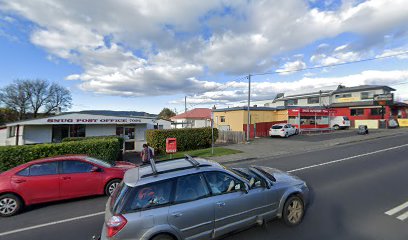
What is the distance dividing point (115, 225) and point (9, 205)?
186 inches

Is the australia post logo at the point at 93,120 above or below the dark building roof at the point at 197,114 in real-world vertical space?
below

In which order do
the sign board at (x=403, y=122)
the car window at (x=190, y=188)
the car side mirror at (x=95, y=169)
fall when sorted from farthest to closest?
1. the sign board at (x=403, y=122)
2. the car side mirror at (x=95, y=169)
3. the car window at (x=190, y=188)

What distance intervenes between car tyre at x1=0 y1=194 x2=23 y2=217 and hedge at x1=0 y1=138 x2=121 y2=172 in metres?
3.12

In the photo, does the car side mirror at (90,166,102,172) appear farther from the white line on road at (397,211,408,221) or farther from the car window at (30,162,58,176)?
the white line on road at (397,211,408,221)

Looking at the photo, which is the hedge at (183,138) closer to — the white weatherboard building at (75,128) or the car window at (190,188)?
the white weatherboard building at (75,128)

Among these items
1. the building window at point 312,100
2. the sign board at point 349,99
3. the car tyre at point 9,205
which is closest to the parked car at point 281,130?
the sign board at point 349,99

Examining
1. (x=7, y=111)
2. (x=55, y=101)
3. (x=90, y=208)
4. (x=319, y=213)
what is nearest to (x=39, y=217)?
(x=90, y=208)

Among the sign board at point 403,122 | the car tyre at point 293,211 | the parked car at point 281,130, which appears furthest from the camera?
the sign board at point 403,122

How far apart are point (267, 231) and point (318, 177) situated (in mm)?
4660

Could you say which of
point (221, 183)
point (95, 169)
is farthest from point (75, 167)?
point (221, 183)

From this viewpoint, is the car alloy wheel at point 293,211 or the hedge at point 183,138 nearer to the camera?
the car alloy wheel at point 293,211

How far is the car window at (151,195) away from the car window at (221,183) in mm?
752

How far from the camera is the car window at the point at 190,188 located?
3668 millimetres

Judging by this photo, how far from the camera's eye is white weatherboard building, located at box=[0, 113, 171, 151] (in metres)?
18.1
